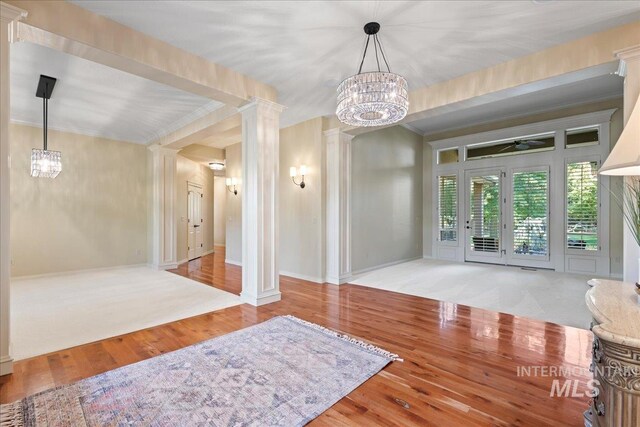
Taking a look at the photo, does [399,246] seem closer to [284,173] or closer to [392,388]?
[284,173]

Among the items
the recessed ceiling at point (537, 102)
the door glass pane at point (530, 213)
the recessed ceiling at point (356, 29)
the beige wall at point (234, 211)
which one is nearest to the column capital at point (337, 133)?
the recessed ceiling at point (356, 29)

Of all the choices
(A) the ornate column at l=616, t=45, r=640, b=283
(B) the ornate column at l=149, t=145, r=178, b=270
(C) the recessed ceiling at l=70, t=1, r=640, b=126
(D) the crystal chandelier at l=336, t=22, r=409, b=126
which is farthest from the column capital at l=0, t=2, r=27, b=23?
(A) the ornate column at l=616, t=45, r=640, b=283

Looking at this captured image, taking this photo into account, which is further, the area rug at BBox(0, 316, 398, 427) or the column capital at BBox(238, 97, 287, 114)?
the column capital at BBox(238, 97, 287, 114)

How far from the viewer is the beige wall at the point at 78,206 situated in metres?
5.50

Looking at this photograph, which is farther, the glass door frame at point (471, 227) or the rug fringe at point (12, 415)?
the glass door frame at point (471, 227)

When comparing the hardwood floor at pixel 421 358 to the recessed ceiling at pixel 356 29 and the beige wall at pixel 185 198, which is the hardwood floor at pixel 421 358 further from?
the beige wall at pixel 185 198

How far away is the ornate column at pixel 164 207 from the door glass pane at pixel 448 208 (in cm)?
694

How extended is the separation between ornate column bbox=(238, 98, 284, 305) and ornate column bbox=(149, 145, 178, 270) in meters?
3.43

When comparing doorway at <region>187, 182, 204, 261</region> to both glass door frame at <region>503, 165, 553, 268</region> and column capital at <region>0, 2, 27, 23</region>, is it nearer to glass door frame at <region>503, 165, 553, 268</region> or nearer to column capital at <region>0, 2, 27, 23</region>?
column capital at <region>0, 2, 27, 23</region>

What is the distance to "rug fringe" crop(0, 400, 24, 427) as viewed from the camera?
171 cm

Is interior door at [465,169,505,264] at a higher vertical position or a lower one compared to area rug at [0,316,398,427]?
higher

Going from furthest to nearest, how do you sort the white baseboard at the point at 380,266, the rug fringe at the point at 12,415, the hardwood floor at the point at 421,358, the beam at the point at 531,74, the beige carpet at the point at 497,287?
1. the white baseboard at the point at 380,266
2. the beige carpet at the point at 497,287
3. the beam at the point at 531,74
4. the hardwood floor at the point at 421,358
5. the rug fringe at the point at 12,415

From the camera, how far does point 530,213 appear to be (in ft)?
21.8

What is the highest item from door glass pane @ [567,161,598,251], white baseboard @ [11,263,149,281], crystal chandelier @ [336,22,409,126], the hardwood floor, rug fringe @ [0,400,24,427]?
crystal chandelier @ [336,22,409,126]
